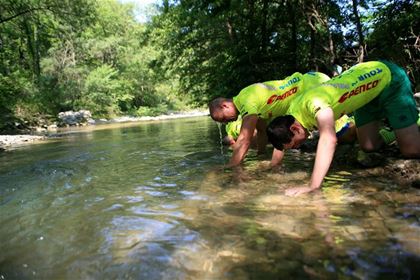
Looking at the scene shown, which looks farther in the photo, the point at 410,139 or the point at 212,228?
the point at 410,139

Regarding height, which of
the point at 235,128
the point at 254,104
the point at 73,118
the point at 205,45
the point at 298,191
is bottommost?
the point at 73,118

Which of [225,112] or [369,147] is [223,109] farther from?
[369,147]

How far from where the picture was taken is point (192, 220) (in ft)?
10.9

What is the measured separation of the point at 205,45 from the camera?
16.8 metres

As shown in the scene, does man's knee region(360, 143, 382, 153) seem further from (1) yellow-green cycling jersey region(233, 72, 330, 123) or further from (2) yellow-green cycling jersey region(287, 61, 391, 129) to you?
(2) yellow-green cycling jersey region(287, 61, 391, 129)

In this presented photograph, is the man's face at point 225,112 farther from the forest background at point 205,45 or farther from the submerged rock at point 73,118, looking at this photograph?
the submerged rock at point 73,118

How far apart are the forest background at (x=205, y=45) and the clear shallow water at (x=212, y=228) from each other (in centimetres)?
578

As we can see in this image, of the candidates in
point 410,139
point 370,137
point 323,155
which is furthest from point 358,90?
point 370,137

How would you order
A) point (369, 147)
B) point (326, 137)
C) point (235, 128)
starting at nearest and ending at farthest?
point (326, 137), point (369, 147), point (235, 128)

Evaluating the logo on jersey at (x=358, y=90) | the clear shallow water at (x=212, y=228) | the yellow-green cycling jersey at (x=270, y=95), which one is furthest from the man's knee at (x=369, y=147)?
the logo on jersey at (x=358, y=90)

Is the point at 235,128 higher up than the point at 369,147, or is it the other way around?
the point at 235,128

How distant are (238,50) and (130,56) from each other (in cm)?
3640

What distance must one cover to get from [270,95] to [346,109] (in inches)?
57.4

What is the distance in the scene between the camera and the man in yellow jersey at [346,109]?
11.1ft
